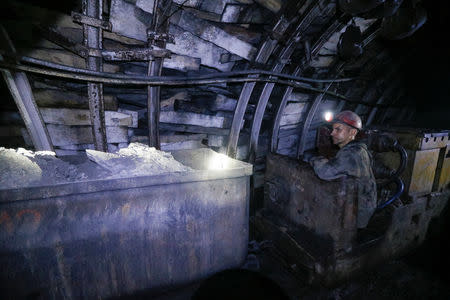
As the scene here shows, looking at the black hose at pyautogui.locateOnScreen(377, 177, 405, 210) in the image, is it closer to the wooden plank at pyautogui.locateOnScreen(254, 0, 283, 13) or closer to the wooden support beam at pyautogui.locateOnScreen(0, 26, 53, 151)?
the wooden plank at pyautogui.locateOnScreen(254, 0, 283, 13)

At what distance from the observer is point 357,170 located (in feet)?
8.41

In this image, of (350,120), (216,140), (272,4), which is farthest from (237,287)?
(272,4)

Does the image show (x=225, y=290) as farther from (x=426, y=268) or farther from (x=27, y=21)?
(x=27, y=21)


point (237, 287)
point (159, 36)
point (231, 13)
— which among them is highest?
point (231, 13)

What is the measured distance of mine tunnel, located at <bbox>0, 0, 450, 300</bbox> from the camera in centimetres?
193

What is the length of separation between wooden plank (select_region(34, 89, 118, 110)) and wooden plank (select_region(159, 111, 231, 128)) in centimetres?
82

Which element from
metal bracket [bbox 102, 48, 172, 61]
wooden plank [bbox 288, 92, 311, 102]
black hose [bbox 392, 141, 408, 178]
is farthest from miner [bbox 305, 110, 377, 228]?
metal bracket [bbox 102, 48, 172, 61]

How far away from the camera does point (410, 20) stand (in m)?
3.54

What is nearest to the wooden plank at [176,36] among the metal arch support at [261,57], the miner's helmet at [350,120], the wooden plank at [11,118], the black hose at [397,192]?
the metal arch support at [261,57]

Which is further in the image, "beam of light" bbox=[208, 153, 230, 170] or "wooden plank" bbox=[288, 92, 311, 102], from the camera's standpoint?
"wooden plank" bbox=[288, 92, 311, 102]

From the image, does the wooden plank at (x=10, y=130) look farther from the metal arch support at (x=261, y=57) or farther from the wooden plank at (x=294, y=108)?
the wooden plank at (x=294, y=108)

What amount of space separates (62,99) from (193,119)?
1887mm

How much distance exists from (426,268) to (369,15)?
3999 millimetres

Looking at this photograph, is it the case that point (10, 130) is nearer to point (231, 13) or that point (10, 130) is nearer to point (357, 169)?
point (231, 13)
